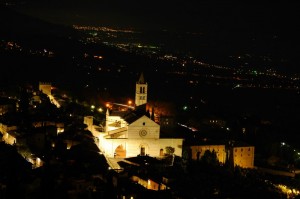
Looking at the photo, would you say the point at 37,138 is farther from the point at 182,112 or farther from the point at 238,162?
the point at 182,112

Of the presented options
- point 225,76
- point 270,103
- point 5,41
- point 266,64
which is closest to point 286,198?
point 270,103

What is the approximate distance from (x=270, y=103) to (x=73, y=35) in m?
51.7

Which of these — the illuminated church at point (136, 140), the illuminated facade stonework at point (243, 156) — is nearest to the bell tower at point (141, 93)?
the illuminated church at point (136, 140)

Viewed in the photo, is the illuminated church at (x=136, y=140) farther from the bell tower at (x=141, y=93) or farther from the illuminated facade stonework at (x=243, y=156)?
the illuminated facade stonework at (x=243, y=156)

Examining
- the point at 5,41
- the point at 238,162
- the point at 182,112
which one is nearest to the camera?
the point at 238,162

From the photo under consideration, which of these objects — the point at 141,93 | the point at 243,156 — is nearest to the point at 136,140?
the point at 141,93

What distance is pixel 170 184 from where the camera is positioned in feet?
79.6

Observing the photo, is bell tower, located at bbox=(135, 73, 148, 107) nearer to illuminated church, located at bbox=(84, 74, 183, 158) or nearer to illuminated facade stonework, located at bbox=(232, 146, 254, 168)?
illuminated church, located at bbox=(84, 74, 183, 158)

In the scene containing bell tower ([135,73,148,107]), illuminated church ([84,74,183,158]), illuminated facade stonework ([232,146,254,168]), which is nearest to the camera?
illuminated church ([84,74,183,158])

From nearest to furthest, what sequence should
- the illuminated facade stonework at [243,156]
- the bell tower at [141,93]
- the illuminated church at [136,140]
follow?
the illuminated church at [136,140] → the bell tower at [141,93] → the illuminated facade stonework at [243,156]

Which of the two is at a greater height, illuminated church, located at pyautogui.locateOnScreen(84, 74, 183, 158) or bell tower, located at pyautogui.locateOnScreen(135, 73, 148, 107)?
bell tower, located at pyautogui.locateOnScreen(135, 73, 148, 107)

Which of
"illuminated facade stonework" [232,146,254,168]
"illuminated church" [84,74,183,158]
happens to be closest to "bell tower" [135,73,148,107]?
"illuminated church" [84,74,183,158]

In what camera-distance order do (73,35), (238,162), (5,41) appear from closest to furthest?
(238,162) < (5,41) < (73,35)

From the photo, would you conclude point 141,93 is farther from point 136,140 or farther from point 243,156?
point 243,156
